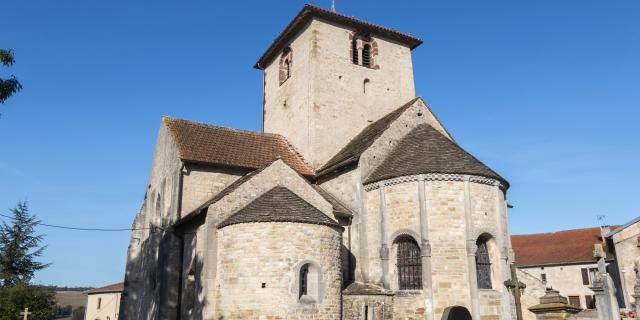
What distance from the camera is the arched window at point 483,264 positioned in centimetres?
1539

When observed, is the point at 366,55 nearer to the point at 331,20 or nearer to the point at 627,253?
the point at 331,20

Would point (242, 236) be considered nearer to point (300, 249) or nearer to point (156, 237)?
point (300, 249)

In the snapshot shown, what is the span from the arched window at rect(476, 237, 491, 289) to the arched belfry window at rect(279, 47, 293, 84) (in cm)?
1177

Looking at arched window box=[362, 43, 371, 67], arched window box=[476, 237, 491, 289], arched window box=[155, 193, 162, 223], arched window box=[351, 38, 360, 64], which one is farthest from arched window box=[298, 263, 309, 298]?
Answer: arched window box=[362, 43, 371, 67]

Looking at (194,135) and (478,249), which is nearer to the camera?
(478,249)

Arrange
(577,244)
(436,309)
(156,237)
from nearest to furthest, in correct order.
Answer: (436,309) < (156,237) < (577,244)

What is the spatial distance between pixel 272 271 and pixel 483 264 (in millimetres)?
6742

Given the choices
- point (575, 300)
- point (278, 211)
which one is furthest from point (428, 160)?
point (575, 300)

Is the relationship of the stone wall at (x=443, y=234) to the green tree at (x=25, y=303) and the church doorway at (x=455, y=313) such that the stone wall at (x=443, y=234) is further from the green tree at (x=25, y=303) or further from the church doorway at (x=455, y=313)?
the green tree at (x=25, y=303)

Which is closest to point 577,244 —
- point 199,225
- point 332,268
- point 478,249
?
point 478,249

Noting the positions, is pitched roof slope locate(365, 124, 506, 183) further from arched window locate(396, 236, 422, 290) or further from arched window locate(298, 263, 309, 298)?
arched window locate(298, 263, 309, 298)

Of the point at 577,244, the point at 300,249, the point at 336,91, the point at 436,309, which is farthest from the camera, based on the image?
the point at 577,244

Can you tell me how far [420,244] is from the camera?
Answer: 15250 mm

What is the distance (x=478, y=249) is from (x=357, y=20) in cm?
1144
